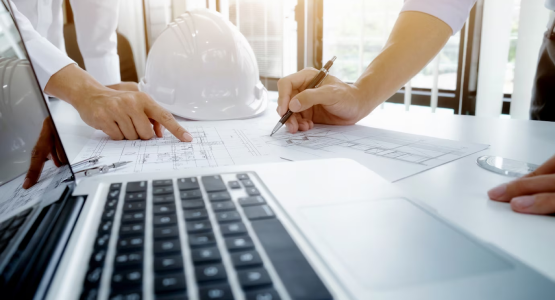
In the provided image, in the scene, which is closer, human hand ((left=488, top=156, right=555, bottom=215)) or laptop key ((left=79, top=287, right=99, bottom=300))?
laptop key ((left=79, top=287, right=99, bottom=300))

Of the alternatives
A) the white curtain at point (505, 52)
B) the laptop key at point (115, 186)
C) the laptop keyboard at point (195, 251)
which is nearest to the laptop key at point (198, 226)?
the laptop keyboard at point (195, 251)

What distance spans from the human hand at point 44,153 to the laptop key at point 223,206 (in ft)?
0.42

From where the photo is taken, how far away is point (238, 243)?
0.71 feet

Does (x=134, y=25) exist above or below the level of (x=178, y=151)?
above

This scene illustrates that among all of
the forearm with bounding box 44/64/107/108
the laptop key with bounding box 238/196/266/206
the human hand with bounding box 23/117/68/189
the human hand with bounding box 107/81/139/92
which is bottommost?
the laptop key with bounding box 238/196/266/206

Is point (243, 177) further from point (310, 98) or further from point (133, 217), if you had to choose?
point (310, 98)

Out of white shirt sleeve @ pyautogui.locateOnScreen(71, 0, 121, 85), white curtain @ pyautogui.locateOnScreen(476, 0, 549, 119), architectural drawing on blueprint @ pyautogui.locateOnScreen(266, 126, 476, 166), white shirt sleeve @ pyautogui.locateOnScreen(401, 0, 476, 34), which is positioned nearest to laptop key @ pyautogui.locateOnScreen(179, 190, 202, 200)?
architectural drawing on blueprint @ pyautogui.locateOnScreen(266, 126, 476, 166)

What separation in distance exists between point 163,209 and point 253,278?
12 cm

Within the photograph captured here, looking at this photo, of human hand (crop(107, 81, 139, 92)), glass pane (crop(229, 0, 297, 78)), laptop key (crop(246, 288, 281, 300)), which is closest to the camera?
laptop key (crop(246, 288, 281, 300))

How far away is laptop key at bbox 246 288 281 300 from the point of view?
6.7 inches

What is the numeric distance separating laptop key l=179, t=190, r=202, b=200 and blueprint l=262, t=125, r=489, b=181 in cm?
24

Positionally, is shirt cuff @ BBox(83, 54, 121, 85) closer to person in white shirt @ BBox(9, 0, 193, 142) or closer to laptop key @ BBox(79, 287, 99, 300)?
person in white shirt @ BBox(9, 0, 193, 142)

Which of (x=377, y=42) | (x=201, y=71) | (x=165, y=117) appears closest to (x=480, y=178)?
(x=165, y=117)

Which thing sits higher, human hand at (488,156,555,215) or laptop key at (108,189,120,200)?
laptop key at (108,189,120,200)
